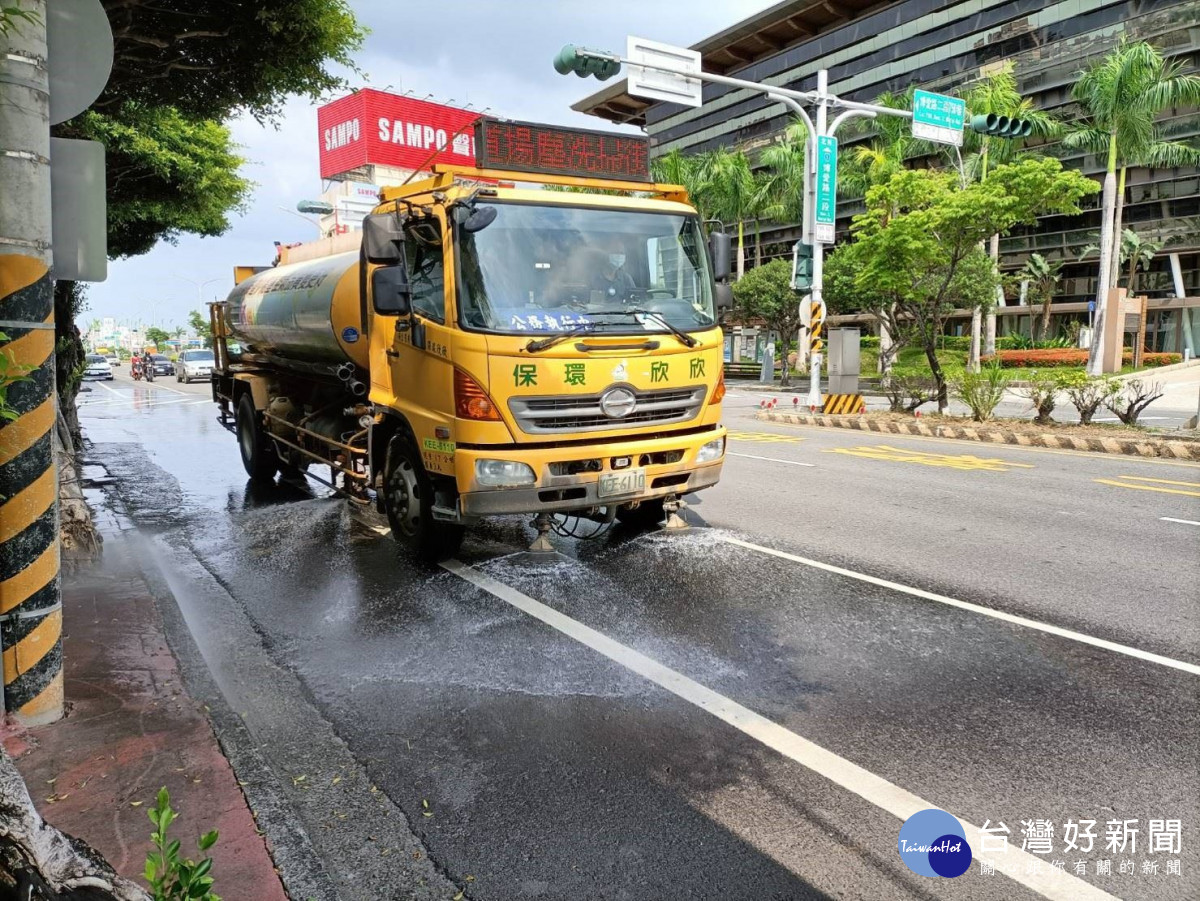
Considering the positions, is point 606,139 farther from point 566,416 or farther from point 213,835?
point 213,835

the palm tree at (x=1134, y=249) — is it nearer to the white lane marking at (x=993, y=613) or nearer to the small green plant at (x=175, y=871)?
the white lane marking at (x=993, y=613)

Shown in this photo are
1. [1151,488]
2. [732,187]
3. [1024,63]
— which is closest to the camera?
[1151,488]

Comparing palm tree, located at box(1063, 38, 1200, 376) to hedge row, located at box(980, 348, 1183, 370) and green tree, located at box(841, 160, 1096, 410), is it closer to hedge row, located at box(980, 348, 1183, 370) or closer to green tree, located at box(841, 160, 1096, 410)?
hedge row, located at box(980, 348, 1183, 370)

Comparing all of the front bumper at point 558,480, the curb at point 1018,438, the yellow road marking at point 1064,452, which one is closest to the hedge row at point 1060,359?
the curb at point 1018,438

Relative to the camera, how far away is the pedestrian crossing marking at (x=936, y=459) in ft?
37.9

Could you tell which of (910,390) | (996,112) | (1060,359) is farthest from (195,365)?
(1060,359)

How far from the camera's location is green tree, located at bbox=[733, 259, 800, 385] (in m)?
38.6

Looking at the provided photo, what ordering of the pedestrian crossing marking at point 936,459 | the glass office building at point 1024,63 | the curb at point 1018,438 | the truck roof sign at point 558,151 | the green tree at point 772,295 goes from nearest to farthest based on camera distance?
the truck roof sign at point 558,151 < the pedestrian crossing marking at point 936,459 < the curb at point 1018,438 < the green tree at point 772,295 < the glass office building at point 1024,63

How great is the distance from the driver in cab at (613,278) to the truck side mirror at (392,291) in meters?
1.33

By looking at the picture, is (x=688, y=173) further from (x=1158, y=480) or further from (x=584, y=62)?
(x=1158, y=480)

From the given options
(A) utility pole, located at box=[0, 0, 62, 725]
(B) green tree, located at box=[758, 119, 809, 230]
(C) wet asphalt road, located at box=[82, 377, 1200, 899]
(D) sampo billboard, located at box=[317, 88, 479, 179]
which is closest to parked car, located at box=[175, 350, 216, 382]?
(D) sampo billboard, located at box=[317, 88, 479, 179]

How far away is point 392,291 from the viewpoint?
19.5ft

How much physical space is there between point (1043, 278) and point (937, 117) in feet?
104

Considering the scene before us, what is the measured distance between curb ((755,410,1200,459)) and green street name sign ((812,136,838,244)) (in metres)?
4.21
